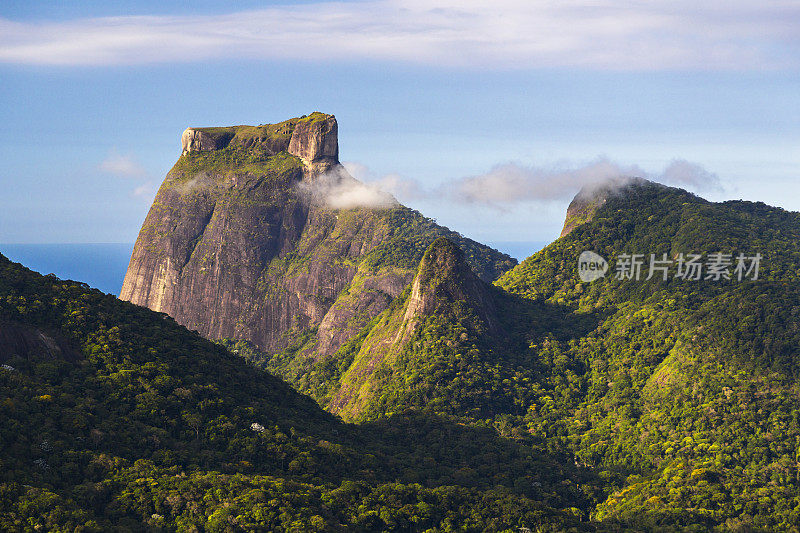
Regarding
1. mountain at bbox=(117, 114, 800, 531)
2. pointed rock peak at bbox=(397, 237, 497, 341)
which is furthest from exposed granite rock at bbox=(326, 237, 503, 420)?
mountain at bbox=(117, 114, 800, 531)

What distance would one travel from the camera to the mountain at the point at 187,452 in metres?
85.7

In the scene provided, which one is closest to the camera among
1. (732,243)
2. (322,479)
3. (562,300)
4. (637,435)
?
(322,479)

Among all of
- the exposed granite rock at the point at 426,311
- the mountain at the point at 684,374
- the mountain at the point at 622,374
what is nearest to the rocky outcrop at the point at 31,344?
the mountain at the point at 622,374

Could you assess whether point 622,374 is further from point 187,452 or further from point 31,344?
point 31,344

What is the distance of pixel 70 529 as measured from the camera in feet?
253

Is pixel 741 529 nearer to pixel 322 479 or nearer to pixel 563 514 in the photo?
pixel 563 514

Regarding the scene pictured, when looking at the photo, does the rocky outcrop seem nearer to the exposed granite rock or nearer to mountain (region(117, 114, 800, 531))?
mountain (region(117, 114, 800, 531))

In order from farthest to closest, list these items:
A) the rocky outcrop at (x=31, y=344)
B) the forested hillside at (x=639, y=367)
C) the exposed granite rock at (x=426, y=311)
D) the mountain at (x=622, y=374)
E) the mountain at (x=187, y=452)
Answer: the exposed granite rock at (x=426, y=311) → the forested hillside at (x=639, y=367) → the mountain at (x=622, y=374) → the rocky outcrop at (x=31, y=344) → the mountain at (x=187, y=452)

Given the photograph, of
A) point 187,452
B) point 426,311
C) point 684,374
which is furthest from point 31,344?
point 684,374

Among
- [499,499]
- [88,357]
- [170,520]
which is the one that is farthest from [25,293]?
[499,499]

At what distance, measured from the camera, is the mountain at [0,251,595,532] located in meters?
85.7

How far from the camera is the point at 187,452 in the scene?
323 feet

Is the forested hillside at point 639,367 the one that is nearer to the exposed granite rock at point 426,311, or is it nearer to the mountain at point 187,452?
the exposed granite rock at point 426,311

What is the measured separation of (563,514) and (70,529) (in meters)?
53.3
